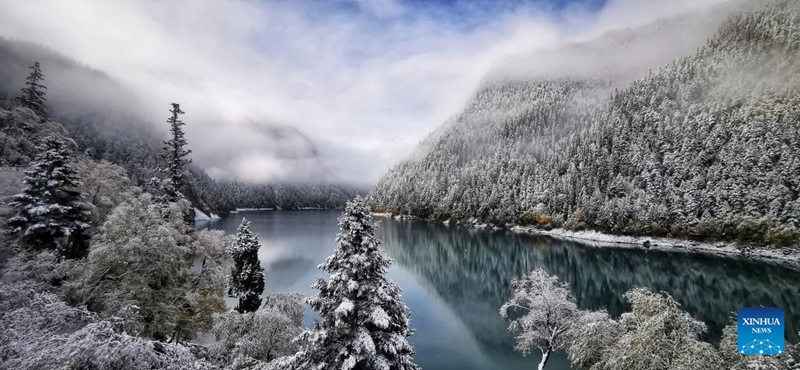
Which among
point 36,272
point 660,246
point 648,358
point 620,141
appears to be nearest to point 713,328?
point 648,358

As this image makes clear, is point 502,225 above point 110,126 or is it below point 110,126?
below

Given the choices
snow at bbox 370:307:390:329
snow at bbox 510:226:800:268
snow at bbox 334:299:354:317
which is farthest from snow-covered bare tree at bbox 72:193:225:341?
snow at bbox 510:226:800:268

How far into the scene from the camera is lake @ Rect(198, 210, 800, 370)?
126ft

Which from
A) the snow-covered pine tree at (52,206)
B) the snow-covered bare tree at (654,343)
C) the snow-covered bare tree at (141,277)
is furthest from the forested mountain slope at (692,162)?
the snow-covered pine tree at (52,206)

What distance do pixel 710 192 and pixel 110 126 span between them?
25084 cm

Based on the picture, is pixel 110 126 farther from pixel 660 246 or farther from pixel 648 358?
pixel 660 246

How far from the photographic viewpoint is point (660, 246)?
338ft

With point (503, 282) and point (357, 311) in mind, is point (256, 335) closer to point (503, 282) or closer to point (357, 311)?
point (357, 311)

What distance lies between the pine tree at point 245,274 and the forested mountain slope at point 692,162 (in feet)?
383

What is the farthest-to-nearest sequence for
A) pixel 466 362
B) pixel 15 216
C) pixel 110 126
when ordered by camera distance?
pixel 110 126 < pixel 466 362 < pixel 15 216

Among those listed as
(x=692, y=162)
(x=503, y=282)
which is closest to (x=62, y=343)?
(x=503, y=282)

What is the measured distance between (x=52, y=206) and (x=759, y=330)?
28887 millimetres

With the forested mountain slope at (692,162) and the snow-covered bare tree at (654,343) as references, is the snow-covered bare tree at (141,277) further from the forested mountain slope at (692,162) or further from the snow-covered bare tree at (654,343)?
the forested mountain slope at (692,162)

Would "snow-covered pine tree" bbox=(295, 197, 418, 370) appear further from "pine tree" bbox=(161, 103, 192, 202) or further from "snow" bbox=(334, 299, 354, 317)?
"pine tree" bbox=(161, 103, 192, 202)
